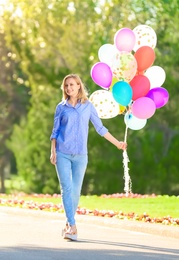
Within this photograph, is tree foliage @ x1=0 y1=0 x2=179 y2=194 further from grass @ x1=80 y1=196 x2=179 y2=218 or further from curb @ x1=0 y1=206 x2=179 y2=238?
curb @ x1=0 y1=206 x2=179 y2=238

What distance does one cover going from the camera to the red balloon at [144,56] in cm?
1727

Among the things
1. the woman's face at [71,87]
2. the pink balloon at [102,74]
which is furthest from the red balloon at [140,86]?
the woman's face at [71,87]

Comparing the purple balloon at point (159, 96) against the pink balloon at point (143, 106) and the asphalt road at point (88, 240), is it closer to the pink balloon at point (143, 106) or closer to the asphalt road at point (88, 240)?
the pink balloon at point (143, 106)

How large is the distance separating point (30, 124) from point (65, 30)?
4.05m

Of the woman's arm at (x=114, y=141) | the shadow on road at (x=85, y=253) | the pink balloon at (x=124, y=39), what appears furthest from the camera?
the pink balloon at (x=124, y=39)

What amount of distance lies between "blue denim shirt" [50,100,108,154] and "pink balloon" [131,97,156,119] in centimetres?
401

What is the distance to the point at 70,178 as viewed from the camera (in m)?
12.7

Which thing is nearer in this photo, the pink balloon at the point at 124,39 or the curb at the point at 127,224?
the curb at the point at 127,224

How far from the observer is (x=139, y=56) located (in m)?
17.3

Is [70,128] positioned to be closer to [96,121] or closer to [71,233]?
[96,121]

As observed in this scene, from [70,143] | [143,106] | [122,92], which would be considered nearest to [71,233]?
[70,143]

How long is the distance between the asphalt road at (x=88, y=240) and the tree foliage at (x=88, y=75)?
2069 cm

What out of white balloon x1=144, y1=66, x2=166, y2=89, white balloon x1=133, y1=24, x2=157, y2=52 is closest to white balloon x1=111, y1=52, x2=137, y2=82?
white balloon x1=144, y1=66, x2=166, y2=89

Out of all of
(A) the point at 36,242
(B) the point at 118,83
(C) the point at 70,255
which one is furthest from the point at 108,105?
(C) the point at 70,255
